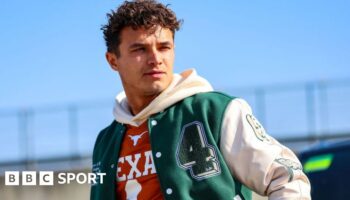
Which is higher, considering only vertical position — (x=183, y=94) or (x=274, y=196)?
(x=183, y=94)

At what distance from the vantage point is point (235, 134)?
3.45 m

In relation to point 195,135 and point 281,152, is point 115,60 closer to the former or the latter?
point 195,135

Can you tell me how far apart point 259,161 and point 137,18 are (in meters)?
0.78

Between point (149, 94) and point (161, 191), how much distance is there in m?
0.44

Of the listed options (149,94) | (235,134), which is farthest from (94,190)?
(235,134)

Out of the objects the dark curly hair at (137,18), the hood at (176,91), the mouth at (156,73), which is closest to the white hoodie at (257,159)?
the hood at (176,91)

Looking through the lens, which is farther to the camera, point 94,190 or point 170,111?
point 94,190

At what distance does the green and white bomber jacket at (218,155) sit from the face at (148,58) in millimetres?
121

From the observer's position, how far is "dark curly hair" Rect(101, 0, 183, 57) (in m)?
3.68

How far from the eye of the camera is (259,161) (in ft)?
11.1

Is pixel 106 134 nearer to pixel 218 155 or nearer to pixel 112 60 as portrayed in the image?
pixel 112 60

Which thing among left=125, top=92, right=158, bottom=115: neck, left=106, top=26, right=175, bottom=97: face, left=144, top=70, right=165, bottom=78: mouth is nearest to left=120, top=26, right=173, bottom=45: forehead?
left=106, top=26, right=175, bottom=97: face

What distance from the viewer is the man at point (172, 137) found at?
3404mm

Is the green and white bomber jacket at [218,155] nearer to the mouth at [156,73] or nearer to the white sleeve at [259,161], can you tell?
the white sleeve at [259,161]
